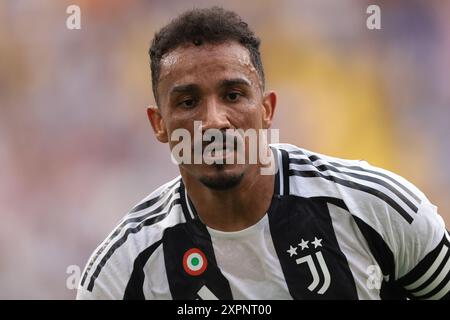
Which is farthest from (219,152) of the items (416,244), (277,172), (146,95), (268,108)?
(146,95)

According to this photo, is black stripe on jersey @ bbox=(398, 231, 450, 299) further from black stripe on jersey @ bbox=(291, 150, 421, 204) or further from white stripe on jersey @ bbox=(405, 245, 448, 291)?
black stripe on jersey @ bbox=(291, 150, 421, 204)

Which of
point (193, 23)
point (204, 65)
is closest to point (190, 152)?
point (204, 65)

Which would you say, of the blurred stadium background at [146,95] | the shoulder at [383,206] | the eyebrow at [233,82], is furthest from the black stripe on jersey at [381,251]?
the blurred stadium background at [146,95]

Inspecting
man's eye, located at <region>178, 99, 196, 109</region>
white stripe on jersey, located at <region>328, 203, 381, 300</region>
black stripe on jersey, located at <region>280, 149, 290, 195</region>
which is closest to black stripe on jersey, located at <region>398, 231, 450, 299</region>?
white stripe on jersey, located at <region>328, 203, 381, 300</region>

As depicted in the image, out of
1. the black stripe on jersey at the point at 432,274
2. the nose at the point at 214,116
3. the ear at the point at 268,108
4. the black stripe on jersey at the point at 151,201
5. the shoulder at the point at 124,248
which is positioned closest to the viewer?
the nose at the point at 214,116

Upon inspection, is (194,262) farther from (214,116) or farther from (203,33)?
(203,33)

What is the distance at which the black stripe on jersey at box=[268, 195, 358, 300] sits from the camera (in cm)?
232

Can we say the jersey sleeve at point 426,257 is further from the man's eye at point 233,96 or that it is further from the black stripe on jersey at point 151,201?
the black stripe on jersey at point 151,201

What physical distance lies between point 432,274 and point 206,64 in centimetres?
108

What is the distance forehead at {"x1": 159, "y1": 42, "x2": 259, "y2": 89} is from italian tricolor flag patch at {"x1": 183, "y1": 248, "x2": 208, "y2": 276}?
603 mm

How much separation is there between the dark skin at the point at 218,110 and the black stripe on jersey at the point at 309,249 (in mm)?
79

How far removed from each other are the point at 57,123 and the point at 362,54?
103 inches

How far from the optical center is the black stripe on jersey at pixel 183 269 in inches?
94.8
